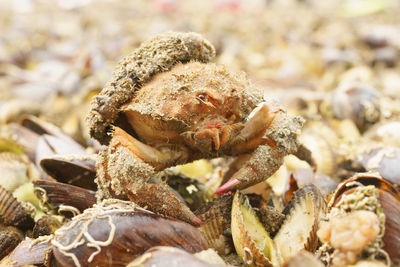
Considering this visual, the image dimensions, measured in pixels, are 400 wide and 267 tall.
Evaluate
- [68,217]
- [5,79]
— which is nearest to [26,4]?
[5,79]

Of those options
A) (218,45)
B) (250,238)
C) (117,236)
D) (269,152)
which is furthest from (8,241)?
(218,45)

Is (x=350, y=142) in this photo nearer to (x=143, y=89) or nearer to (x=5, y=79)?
(x=143, y=89)

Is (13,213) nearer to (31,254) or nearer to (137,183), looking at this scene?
(31,254)

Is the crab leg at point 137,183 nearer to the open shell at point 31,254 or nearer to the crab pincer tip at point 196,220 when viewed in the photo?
the crab pincer tip at point 196,220

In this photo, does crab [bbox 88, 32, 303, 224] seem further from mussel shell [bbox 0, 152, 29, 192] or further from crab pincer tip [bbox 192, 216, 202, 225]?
mussel shell [bbox 0, 152, 29, 192]

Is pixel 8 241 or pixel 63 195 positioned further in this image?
pixel 63 195

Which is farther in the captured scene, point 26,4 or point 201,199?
point 26,4

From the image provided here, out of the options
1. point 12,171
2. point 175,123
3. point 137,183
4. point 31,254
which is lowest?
point 12,171

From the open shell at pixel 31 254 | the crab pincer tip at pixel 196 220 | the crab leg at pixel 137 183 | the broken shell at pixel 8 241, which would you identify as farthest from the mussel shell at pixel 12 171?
the crab pincer tip at pixel 196 220
